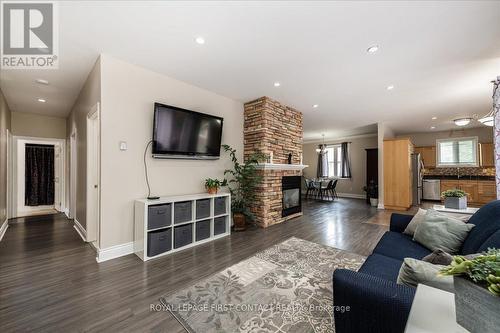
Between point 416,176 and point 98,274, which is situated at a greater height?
point 416,176

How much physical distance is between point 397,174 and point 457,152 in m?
3.55

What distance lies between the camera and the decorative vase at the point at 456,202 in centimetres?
267

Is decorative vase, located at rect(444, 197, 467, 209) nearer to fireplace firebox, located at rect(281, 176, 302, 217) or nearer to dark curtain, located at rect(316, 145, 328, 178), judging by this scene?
fireplace firebox, located at rect(281, 176, 302, 217)

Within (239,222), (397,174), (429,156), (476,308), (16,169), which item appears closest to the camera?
(476,308)

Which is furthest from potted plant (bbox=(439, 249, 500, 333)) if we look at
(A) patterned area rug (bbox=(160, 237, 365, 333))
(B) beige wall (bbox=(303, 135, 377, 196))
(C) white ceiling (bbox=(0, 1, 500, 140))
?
(B) beige wall (bbox=(303, 135, 377, 196))

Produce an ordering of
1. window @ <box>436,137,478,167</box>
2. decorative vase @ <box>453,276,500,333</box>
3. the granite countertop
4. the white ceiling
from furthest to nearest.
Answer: window @ <box>436,137,478,167</box>
the granite countertop
the white ceiling
decorative vase @ <box>453,276,500,333</box>

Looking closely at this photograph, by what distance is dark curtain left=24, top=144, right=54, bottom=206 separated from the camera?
5.99 metres

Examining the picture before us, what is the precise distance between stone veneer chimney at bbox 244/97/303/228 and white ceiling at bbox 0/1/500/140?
37 cm

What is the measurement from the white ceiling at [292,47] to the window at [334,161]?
5127 mm

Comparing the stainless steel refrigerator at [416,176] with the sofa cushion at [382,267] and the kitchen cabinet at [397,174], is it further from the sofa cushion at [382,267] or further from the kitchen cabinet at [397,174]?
the sofa cushion at [382,267]

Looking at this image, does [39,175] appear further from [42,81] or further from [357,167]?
[357,167]

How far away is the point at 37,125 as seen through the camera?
5191 millimetres

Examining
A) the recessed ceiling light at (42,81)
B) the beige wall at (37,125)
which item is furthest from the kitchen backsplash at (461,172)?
the beige wall at (37,125)

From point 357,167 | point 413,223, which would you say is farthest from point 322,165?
point 413,223
